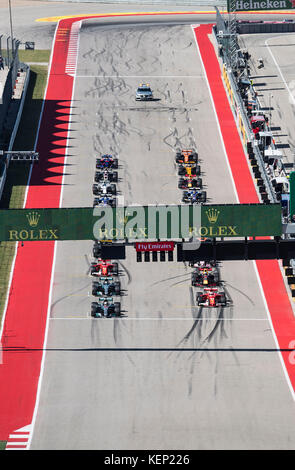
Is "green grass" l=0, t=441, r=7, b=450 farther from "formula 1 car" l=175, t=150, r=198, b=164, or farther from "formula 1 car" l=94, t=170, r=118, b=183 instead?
"formula 1 car" l=175, t=150, r=198, b=164

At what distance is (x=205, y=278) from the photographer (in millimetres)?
103188

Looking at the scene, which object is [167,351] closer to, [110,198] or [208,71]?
[110,198]

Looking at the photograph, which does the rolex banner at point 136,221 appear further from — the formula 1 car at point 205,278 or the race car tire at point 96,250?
the race car tire at point 96,250

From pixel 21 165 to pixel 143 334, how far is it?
35200 mm

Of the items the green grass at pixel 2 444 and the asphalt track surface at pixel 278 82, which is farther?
the asphalt track surface at pixel 278 82

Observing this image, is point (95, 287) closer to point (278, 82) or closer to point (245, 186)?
point (245, 186)

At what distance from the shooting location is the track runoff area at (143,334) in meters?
86.1

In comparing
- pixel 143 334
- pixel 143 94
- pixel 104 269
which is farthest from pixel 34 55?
pixel 143 334

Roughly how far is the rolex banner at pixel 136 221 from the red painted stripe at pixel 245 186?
1065cm

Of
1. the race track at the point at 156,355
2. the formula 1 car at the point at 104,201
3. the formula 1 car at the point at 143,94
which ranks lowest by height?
the race track at the point at 156,355

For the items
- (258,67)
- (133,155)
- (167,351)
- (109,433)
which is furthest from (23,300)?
(258,67)

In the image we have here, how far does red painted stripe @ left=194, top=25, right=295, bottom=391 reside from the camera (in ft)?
317

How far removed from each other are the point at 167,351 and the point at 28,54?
238 ft

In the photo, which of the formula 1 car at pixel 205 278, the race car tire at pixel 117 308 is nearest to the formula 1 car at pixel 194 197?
the formula 1 car at pixel 205 278
